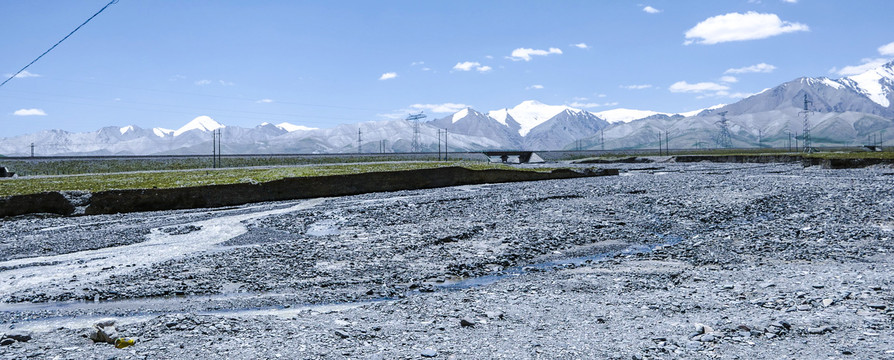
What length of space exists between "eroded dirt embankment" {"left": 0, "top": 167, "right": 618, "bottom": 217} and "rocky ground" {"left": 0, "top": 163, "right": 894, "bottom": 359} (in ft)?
14.7

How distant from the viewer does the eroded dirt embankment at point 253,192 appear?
33219mm

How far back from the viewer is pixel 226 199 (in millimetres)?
38688

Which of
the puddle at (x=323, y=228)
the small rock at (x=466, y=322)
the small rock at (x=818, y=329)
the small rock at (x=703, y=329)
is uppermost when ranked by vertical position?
the puddle at (x=323, y=228)

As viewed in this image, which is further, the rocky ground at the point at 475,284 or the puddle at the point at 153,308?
the puddle at the point at 153,308

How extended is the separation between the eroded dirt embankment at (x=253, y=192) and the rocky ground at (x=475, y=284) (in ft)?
14.7

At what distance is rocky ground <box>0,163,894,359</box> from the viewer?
1023cm

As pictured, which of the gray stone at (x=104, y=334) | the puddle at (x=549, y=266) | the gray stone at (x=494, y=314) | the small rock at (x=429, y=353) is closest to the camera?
the small rock at (x=429, y=353)

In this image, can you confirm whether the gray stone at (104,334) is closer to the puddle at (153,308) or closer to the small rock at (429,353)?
the puddle at (153,308)

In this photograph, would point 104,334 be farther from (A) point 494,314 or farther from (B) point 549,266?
(B) point 549,266

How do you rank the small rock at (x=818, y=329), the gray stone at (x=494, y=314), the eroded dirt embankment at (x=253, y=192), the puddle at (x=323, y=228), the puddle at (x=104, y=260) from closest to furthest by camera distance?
1. the small rock at (x=818, y=329)
2. the gray stone at (x=494, y=314)
3. the puddle at (x=104, y=260)
4. the puddle at (x=323, y=228)
5. the eroded dirt embankment at (x=253, y=192)

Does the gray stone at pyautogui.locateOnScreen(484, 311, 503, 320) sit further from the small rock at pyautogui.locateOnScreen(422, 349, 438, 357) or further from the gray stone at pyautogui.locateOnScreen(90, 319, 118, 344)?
the gray stone at pyautogui.locateOnScreen(90, 319, 118, 344)

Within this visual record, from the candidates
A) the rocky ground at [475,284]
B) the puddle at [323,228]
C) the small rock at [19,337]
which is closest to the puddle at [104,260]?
the rocky ground at [475,284]

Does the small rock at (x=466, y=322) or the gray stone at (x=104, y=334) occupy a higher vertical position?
the gray stone at (x=104, y=334)

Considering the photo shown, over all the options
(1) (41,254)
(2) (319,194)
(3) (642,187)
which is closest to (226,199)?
(2) (319,194)
